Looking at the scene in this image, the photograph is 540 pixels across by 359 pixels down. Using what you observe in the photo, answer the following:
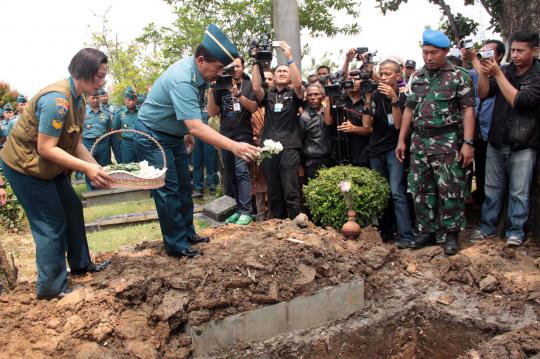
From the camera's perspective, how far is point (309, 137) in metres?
6.00

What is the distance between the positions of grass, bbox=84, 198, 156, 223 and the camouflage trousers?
4.74 m

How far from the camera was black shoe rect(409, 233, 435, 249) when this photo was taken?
5312 mm

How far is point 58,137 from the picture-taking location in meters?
3.52

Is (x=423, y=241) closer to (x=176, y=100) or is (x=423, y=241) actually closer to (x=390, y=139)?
(x=390, y=139)

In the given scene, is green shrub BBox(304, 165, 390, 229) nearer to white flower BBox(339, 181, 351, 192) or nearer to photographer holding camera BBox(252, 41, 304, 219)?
white flower BBox(339, 181, 351, 192)

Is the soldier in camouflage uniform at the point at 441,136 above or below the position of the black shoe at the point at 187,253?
above

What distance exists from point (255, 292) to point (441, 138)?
98.3 inches

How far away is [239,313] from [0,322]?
1763mm

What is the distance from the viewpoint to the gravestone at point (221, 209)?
6.57 metres

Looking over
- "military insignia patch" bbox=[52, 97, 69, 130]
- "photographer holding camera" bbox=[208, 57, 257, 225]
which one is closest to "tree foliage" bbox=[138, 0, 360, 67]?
"photographer holding camera" bbox=[208, 57, 257, 225]

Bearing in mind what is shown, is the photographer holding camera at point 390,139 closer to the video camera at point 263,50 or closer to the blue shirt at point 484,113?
the blue shirt at point 484,113

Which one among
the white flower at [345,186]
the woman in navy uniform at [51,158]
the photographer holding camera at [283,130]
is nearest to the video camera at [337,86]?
the photographer holding camera at [283,130]

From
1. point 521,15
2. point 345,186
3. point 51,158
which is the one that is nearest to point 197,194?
point 345,186

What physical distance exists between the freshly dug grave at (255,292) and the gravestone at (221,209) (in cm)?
136
